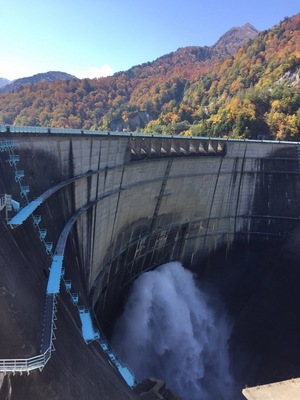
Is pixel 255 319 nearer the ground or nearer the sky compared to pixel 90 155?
nearer the ground

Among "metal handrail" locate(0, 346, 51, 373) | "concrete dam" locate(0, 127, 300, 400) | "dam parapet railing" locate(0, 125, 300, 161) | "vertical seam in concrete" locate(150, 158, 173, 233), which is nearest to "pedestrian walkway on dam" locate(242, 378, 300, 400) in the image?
"concrete dam" locate(0, 127, 300, 400)

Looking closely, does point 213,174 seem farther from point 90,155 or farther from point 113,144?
point 90,155

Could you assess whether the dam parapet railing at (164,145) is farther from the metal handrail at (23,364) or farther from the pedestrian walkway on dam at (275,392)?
the pedestrian walkway on dam at (275,392)

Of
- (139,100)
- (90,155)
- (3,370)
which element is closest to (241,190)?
(90,155)

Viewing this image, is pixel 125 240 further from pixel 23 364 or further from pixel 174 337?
pixel 23 364

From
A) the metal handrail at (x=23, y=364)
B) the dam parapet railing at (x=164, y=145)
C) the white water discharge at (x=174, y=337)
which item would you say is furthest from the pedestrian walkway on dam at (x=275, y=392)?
the dam parapet railing at (x=164, y=145)

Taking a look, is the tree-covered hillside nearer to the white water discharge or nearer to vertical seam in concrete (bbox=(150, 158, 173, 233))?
vertical seam in concrete (bbox=(150, 158, 173, 233))
